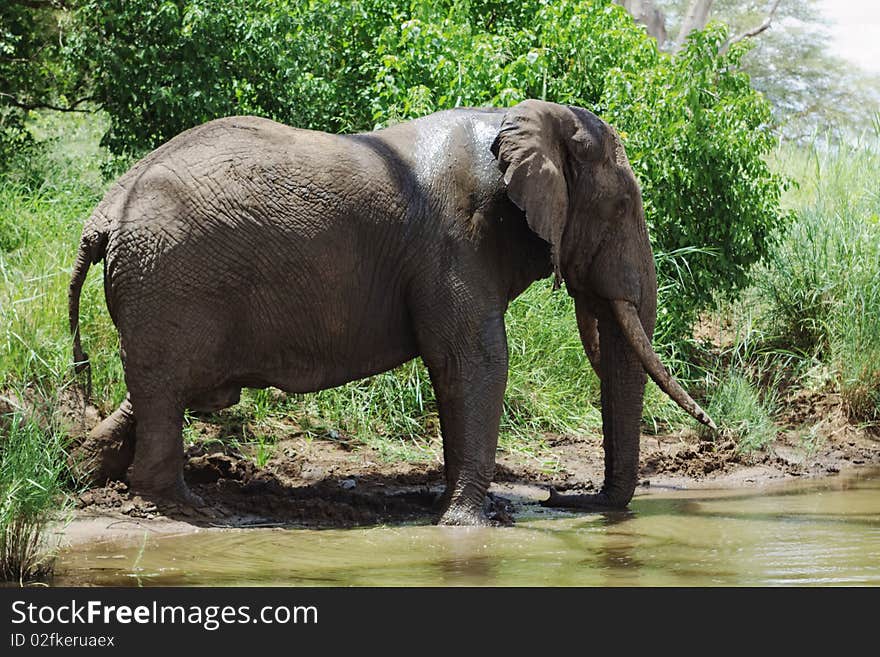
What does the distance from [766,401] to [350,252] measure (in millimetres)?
4666

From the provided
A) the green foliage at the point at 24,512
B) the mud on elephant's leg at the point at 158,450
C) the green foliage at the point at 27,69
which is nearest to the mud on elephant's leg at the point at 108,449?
the mud on elephant's leg at the point at 158,450

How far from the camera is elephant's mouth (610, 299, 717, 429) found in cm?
721

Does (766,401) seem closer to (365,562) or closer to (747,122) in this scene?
(747,122)

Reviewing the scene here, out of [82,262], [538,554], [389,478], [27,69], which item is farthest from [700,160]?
[27,69]

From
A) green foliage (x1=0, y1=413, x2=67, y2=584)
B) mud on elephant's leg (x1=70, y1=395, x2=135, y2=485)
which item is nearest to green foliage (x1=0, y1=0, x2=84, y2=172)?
mud on elephant's leg (x1=70, y1=395, x2=135, y2=485)

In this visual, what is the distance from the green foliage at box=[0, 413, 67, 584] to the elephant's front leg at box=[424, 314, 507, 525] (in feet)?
7.10

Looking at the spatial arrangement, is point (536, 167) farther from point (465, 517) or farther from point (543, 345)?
point (543, 345)

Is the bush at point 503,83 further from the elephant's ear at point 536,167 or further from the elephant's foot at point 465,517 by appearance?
the elephant's foot at point 465,517

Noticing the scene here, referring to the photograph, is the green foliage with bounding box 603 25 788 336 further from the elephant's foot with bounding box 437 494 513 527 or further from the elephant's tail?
the elephant's tail

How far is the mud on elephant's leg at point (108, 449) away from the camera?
691cm

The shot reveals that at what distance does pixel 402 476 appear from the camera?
815 centimetres

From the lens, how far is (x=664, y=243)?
1084cm
